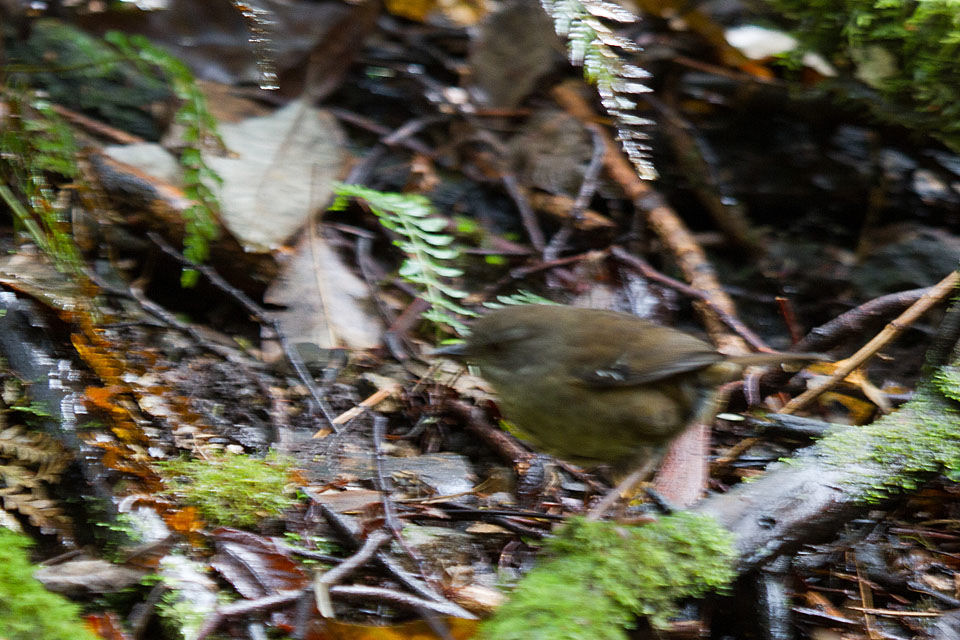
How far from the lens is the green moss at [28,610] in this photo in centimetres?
176

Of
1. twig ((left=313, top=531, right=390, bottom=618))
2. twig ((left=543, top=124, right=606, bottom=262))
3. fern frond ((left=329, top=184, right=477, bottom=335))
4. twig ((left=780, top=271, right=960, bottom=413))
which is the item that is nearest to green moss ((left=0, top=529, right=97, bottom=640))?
twig ((left=313, top=531, right=390, bottom=618))

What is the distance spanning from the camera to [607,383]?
2.88 metres

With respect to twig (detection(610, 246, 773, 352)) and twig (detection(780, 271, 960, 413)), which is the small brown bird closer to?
twig (detection(780, 271, 960, 413))

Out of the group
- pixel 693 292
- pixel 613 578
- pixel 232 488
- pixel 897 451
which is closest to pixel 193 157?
pixel 232 488

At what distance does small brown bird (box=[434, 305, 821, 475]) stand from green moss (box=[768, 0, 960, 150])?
78.6 inches

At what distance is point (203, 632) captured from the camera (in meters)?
2.03

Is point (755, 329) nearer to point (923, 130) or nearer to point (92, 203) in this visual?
point (923, 130)

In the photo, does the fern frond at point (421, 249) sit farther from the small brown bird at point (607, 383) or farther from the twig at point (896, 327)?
the twig at point (896, 327)

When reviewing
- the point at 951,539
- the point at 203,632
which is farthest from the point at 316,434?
the point at 951,539

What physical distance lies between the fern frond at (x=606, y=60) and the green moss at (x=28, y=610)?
187cm

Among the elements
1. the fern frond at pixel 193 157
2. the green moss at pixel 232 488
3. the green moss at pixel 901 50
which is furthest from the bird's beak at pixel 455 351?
the green moss at pixel 901 50

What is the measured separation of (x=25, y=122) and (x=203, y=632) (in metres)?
2.12

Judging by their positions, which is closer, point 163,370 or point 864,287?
point 163,370

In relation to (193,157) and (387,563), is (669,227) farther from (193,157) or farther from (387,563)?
(387,563)
